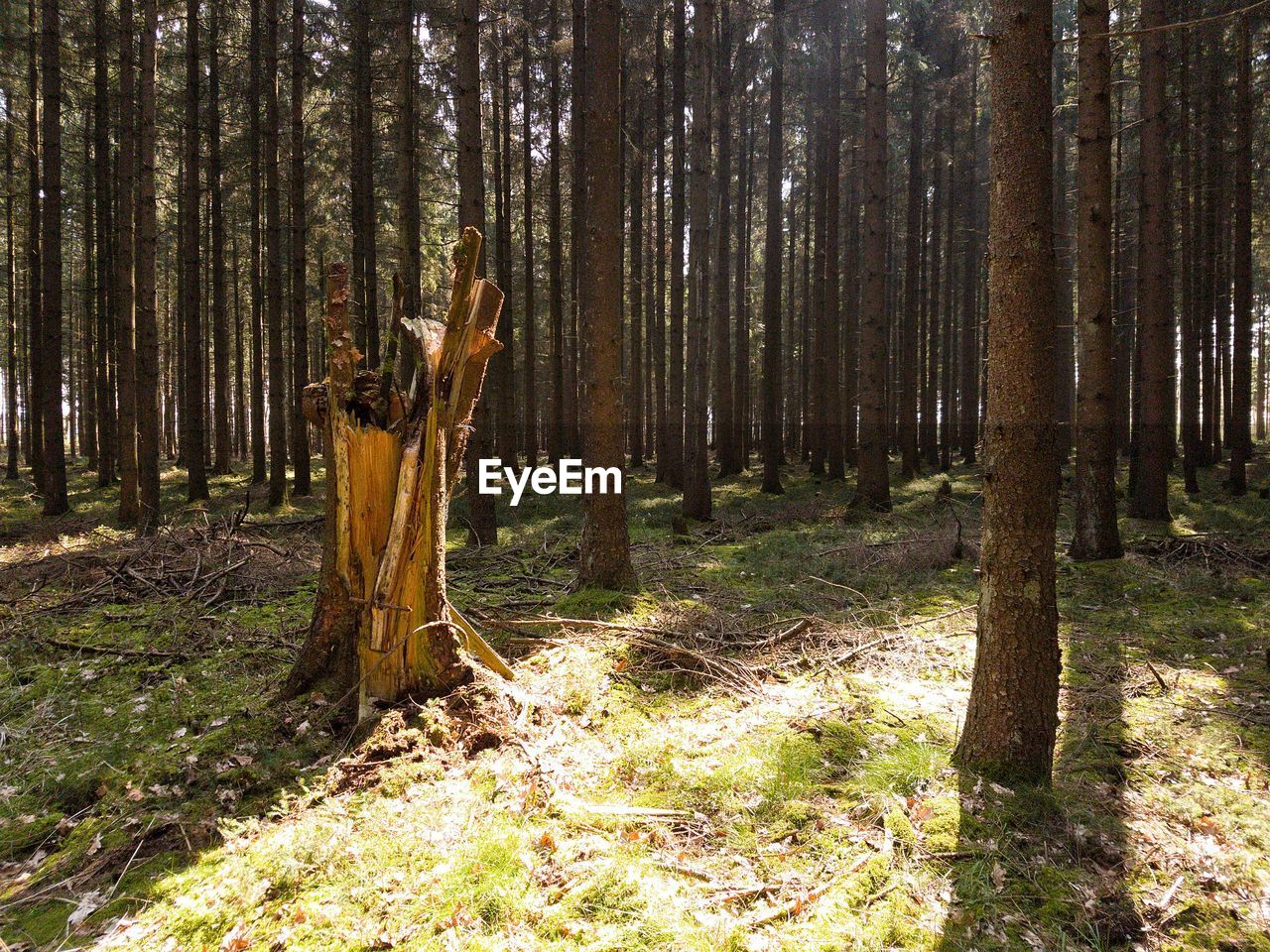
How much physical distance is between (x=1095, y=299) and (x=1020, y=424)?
638 centimetres

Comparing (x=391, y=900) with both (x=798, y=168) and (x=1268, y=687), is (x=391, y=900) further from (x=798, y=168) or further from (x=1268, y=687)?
(x=798, y=168)

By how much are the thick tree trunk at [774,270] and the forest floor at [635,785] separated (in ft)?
34.7

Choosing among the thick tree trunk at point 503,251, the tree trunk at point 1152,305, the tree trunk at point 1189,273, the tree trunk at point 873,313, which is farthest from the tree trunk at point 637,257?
the tree trunk at point 1189,273

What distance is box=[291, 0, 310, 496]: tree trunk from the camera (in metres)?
13.1

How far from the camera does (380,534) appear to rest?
Result: 175 inches

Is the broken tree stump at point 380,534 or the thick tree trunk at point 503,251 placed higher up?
the thick tree trunk at point 503,251

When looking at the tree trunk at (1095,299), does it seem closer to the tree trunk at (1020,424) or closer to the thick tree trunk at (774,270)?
the tree trunk at (1020,424)

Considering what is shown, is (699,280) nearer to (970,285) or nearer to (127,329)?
(127,329)

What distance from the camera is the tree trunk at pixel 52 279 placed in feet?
40.5

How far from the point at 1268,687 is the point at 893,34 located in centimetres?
2304

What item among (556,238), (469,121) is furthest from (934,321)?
(469,121)

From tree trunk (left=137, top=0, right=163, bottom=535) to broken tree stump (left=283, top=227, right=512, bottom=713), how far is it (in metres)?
8.12

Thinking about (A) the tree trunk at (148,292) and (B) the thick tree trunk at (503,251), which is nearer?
(A) the tree trunk at (148,292)

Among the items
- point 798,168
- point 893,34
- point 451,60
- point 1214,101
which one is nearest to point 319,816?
point 451,60
